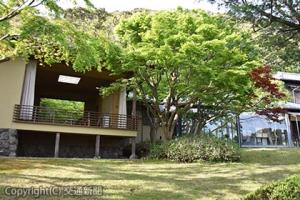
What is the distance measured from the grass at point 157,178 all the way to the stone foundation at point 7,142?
296 centimetres

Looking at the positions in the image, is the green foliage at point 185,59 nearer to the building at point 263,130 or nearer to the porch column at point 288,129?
the building at point 263,130

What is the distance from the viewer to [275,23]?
19.7 feet

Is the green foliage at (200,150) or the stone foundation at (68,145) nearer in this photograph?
the green foliage at (200,150)

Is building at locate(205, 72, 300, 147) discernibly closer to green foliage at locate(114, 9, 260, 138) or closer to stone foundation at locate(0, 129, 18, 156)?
green foliage at locate(114, 9, 260, 138)

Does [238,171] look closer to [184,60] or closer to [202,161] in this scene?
[202,161]

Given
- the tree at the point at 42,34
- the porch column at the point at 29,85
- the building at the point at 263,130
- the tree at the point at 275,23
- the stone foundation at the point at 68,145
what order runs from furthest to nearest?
the building at the point at 263,130, the stone foundation at the point at 68,145, the porch column at the point at 29,85, the tree at the point at 42,34, the tree at the point at 275,23

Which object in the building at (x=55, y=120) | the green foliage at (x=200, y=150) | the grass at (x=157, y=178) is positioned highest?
the building at (x=55, y=120)

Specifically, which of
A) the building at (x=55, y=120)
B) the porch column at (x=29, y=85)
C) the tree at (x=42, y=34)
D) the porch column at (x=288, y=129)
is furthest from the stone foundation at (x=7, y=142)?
the porch column at (x=288, y=129)

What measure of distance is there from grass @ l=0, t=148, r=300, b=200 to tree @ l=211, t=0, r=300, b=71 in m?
2.95

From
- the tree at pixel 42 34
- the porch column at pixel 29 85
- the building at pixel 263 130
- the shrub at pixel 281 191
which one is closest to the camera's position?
the shrub at pixel 281 191

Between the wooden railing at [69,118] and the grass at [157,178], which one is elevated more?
the wooden railing at [69,118]

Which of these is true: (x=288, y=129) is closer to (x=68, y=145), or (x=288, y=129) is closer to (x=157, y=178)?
(x=68, y=145)

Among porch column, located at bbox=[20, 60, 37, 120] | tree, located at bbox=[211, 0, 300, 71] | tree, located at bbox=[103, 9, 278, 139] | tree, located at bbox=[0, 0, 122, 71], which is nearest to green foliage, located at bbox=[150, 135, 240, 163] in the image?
tree, located at bbox=[103, 9, 278, 139]

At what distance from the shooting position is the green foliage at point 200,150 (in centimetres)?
1065
